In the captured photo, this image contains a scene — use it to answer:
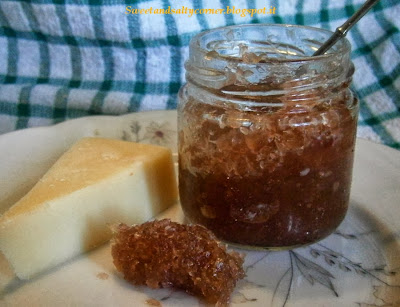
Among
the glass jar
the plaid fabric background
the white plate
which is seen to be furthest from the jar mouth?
the plaid fabric background

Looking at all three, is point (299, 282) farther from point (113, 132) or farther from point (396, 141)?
point (396, 141)

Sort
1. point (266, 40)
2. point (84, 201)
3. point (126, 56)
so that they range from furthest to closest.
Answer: point (126, 56) < point (266, 40) < point (84, 201)

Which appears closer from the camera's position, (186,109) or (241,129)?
(241,129)

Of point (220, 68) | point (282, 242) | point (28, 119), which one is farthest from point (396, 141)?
point (28, 119)

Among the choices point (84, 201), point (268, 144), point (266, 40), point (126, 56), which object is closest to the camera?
point (268, 144)

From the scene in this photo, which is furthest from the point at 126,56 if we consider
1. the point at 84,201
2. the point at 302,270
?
the point at 302,270

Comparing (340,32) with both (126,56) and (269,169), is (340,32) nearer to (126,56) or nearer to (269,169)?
(269,169)
